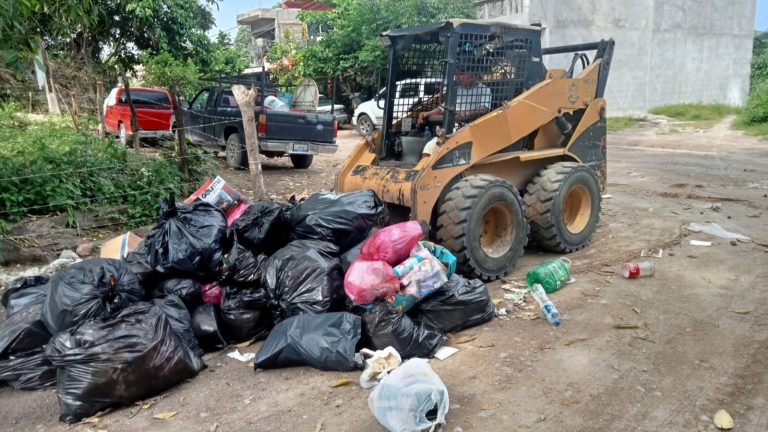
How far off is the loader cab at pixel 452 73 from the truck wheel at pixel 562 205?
34.7 inches

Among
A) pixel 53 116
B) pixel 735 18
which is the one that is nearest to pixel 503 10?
pixel 735 18

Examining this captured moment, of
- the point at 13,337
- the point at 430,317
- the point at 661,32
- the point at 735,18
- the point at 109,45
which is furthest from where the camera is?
the point at 735,18

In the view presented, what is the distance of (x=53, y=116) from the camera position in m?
12.6

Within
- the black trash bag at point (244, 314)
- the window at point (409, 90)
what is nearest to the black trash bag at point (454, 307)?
the black trash bag at point (244, 314)

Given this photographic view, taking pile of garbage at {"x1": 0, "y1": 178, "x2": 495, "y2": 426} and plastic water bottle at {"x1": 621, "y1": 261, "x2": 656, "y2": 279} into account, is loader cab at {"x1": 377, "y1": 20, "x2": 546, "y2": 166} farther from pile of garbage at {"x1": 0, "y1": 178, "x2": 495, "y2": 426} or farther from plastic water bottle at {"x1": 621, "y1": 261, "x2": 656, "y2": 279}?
plastic water bottle at {"x1": 621, "y1": 261, "x2": 656, "y2": 279}

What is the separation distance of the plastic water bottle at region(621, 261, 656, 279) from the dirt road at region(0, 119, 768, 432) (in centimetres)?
9

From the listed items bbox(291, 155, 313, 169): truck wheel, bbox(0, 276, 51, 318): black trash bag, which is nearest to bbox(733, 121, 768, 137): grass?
bbox(291, 155, 313, 169): truck wheel

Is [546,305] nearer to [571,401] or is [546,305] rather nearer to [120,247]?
[571,401]

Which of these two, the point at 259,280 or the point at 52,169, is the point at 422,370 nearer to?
the point at 259,280

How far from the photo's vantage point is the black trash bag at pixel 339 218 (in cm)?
440

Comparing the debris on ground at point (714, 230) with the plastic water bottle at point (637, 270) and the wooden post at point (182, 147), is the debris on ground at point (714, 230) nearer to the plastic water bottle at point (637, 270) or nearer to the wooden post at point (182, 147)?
the plastic water bottle at point (637, 270)

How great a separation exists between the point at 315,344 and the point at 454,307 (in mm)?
992

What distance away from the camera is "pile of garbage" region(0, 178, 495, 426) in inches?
128

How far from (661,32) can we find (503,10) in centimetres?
581
